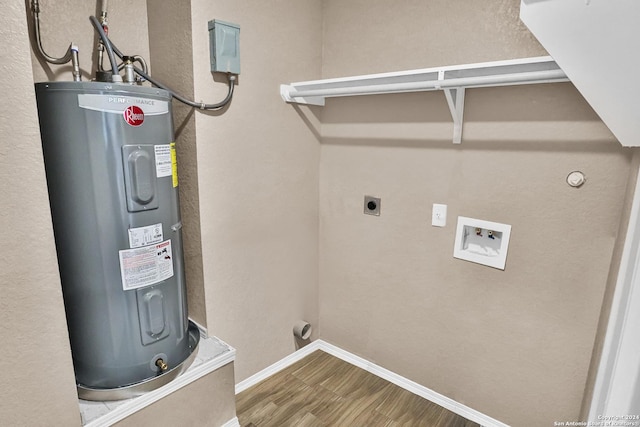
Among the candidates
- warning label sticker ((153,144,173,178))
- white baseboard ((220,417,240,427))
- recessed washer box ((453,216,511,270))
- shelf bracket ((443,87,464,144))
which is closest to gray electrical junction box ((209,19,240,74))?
warning label sticker ((153,144,173,178))

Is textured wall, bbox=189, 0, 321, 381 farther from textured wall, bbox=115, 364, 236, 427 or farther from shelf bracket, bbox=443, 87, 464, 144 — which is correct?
shelf bracket, bbox=443, 87, 464, 144

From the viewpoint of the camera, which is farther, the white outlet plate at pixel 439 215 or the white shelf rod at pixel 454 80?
the white outlet plate at pixel 439 215

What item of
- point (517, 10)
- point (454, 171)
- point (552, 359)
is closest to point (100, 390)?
point (454, 171)

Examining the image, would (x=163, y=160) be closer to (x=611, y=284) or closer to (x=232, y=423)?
(x=232, y=423)

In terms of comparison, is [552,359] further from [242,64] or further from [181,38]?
[181,38]

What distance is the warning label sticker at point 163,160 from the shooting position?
1.32 meters

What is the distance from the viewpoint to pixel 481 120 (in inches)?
62.8

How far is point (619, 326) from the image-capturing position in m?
1.13

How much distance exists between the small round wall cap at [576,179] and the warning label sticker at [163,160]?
1.57 m

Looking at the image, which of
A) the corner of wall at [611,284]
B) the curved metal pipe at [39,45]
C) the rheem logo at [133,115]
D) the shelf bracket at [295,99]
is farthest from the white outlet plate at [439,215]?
the curved metal pipe at [39,45]

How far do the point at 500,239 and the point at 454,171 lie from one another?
37 cm

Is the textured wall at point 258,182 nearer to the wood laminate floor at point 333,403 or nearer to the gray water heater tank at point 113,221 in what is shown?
the wood laminate floor at point 333,403

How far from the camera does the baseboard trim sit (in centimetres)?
180

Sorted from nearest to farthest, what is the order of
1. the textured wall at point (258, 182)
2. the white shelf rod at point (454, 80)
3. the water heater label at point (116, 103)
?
the water heater label at point (116, 103) → the white shelf rod at point (454, 80) → the textured wall at point (258, 182)
